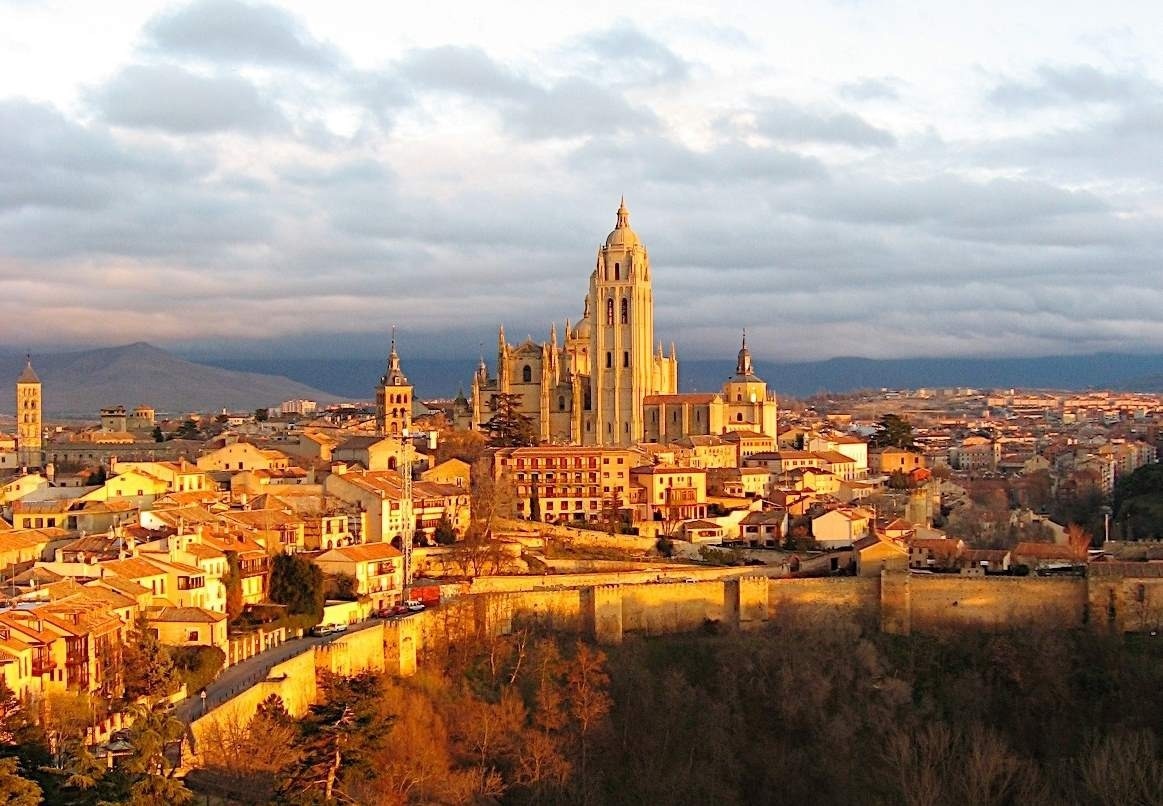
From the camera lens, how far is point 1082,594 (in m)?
38.4

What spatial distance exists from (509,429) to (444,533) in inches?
690

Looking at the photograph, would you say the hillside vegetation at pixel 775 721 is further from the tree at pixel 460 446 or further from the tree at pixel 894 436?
the tree at pixel 894 436

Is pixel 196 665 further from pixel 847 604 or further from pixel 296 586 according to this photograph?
pixel 847 604

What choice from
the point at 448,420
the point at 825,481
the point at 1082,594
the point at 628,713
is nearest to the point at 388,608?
the point at 628,713

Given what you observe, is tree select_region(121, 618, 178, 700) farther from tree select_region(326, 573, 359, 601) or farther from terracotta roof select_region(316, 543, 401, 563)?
terracotta roof select_region(316, 543, 401, 563)

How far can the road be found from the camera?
27.0m

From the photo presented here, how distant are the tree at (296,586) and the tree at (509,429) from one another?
24.9 metres

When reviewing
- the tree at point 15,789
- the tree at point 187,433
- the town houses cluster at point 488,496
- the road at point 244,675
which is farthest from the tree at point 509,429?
the tree at point 15,789

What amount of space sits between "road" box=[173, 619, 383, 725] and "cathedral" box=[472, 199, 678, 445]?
33.8 meters

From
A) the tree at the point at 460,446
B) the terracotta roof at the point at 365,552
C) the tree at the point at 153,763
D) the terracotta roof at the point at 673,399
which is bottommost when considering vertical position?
the tree at the point at 153,763

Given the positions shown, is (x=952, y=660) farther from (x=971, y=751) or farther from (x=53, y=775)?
(x=53, y=775)

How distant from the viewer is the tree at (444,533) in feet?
148

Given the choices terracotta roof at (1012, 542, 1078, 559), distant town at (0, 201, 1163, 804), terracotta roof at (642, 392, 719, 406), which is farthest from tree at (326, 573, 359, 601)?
terracotta roof at (642, 392, 719, 406)

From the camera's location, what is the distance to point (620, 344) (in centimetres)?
6888
